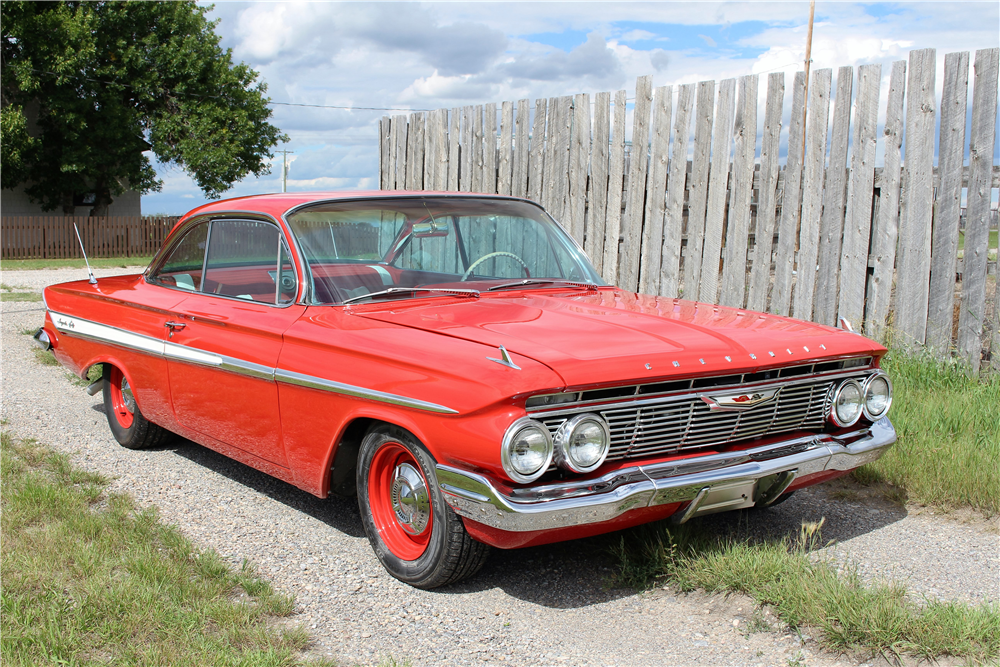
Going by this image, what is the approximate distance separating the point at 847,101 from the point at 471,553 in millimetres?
4703

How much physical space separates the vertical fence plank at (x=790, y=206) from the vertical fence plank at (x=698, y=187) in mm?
663

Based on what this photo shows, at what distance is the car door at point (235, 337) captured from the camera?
157 inches

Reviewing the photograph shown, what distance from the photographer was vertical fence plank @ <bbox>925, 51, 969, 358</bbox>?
582 cm

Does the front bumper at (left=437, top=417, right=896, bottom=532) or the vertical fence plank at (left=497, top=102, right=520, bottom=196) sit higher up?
the vertical fence plank at (left=497, top=102, right=520, bottom=196)

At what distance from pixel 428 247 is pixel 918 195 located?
3569mm

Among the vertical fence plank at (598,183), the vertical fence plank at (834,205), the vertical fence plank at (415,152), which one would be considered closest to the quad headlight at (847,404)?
the vertical fence plank at (834,205)

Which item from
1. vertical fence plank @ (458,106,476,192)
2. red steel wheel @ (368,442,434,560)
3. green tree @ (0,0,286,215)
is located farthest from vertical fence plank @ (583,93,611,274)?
green tree @ (0,0,286,215)

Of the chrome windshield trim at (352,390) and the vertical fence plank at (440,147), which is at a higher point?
the vertical fence plank at (440,147)

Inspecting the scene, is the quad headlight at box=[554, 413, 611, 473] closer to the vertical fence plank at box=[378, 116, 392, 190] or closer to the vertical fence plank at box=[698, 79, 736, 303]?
the vertical fence plank at box=[698, 79, 736, 303]

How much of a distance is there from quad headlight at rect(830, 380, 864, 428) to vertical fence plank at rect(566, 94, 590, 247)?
459 cm

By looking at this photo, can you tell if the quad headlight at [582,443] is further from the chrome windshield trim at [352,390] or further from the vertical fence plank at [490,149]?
the vertical fence plank at [490,149]

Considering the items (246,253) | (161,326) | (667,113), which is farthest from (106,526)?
(667,113)

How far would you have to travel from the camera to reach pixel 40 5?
24844mm

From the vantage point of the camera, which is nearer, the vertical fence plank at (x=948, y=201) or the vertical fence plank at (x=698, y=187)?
the vertical fence plank at (x=948, y=201)
